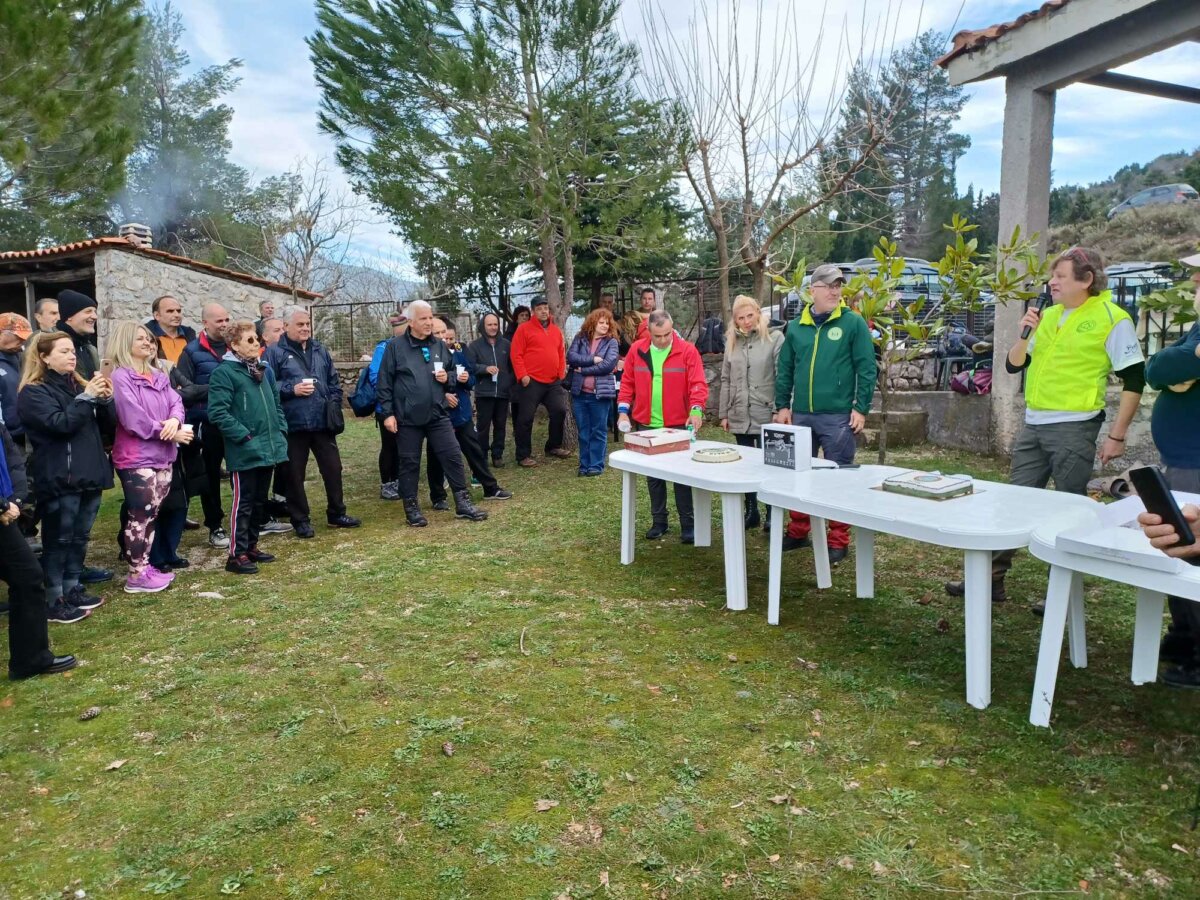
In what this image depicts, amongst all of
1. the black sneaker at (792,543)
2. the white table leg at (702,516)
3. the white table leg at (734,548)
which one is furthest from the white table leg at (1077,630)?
the white table leg at (702,516)

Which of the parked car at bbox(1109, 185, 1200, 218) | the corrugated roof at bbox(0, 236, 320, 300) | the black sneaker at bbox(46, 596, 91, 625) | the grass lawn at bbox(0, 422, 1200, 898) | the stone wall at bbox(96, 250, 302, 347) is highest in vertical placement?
the parked car at bbox(1109, 185, 1200, 218)

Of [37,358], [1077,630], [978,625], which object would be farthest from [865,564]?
[37,358]

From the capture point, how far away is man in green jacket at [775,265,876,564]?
4.72m

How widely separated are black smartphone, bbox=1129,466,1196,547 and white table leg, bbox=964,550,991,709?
896 mm

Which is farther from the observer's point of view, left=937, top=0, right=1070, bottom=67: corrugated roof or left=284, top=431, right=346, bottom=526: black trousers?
left=937, top=0, right=1070, bottom=67: corrugated roof

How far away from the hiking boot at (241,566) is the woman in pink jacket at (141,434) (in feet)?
1.43

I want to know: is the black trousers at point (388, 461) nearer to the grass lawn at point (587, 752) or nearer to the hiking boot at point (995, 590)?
the grass lawn at point (587, 752)

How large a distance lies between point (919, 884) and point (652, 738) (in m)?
1.04

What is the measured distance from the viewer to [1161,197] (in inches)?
1106

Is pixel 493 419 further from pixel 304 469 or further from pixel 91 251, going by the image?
pixel 91 251

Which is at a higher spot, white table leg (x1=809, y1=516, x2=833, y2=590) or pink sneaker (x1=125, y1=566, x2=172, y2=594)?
white table leg (x1=809, y1=516, x2=833, y2=590)

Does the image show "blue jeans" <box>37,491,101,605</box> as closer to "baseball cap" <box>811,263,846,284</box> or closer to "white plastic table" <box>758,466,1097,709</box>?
"white plastic table" <box>758,466,1097,709</box>

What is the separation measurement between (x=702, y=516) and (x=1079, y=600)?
2.40 metres

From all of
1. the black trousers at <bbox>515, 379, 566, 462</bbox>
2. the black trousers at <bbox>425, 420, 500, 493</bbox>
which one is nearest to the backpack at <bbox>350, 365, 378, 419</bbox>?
the black trousers at <bbox>425, 420, 500, 493</bbox>
